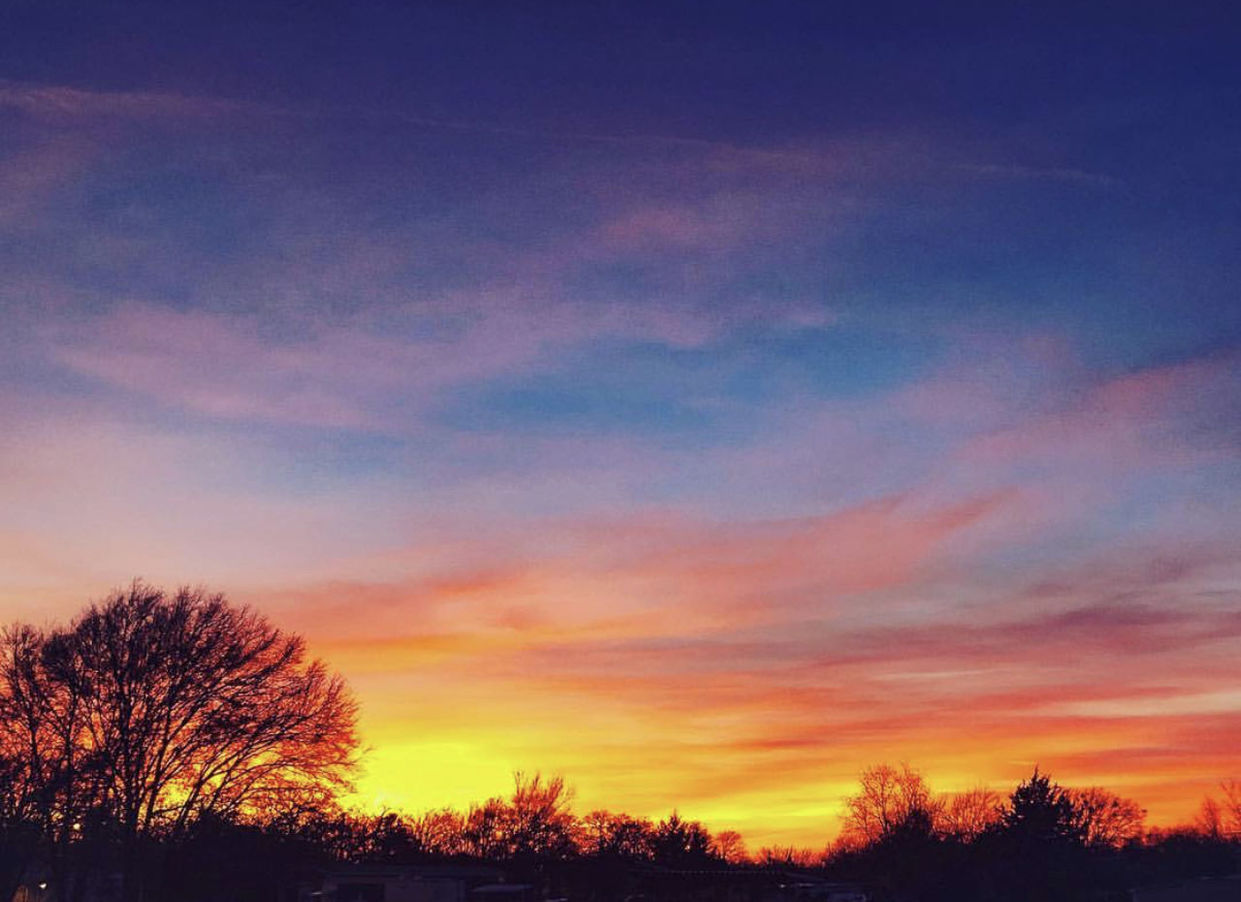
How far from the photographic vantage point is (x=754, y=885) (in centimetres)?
8775

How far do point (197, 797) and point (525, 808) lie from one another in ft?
212

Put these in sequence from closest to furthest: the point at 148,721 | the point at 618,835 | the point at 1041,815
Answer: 1. the point at 148,721
2. the point at 1041,815
3. the point at 618,835

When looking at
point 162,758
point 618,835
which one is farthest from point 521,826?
point 162,758

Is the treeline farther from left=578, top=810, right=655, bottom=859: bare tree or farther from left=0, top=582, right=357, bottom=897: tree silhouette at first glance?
left=578, top=810, right=655, bottom=859: bare tree

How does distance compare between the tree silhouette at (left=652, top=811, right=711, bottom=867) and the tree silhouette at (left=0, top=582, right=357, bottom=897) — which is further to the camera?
the tree silhouette at (left=652, top=811, right=711, bottom=867)

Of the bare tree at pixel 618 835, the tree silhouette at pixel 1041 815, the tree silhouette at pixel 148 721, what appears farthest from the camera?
the bare tree at pixel 618 835

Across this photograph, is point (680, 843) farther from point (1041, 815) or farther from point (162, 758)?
point (162, 758)

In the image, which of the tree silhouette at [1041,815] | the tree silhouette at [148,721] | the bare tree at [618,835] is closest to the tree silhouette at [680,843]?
the bare tree at [618,835]

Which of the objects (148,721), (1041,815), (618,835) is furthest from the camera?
(618,835)

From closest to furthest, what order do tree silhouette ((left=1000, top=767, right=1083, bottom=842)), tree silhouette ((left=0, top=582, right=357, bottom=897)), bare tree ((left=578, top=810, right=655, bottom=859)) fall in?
1. tree silhouette ((left=0, top=582, right=357, bottom=897))
2. tree silhouette ((left=1000, top=767, right=1083, bottom=842))
3. bare tree ((left=578, top=810, right=655, bottom=859))

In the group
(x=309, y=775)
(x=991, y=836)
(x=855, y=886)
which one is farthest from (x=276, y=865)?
(x=991, y=836)

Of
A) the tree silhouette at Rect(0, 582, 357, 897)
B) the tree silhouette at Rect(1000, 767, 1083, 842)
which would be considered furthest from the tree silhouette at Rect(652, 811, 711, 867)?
the tree silhouette at Rect(0, 582, 357, 897)

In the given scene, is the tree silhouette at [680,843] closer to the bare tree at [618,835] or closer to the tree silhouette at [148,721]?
the bare tree at [618,835]

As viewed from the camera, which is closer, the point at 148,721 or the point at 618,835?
the point at 148,721
